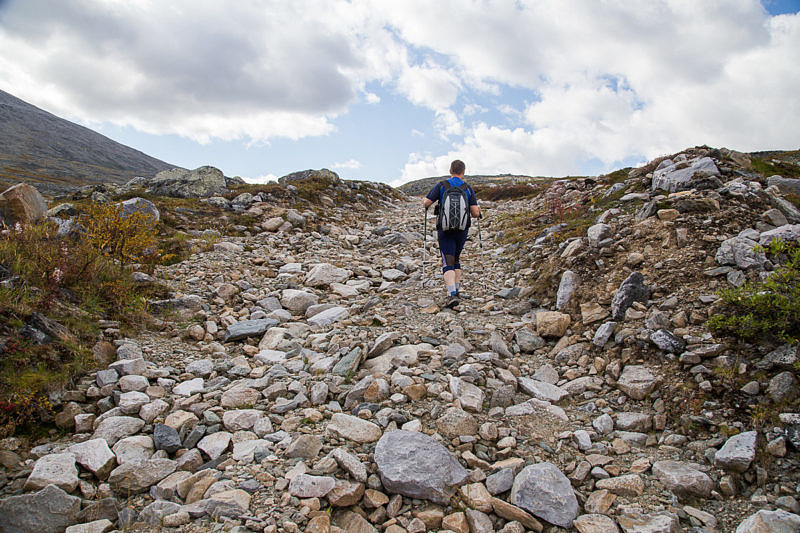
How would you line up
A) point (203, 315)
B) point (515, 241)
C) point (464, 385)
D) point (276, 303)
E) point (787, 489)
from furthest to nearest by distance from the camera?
point (515, 241), point (276, 303), point (203, 315), point (464, 385), point (787, 489)

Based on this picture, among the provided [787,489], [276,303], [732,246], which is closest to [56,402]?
[276,303]

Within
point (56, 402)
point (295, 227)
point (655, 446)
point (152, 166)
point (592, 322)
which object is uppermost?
point (152, 166)

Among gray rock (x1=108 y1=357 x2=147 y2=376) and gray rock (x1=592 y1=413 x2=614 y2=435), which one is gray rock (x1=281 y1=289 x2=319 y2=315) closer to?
gray rock (x1=108 y1=357 x2=147 y2=376)

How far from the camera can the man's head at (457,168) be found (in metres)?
8.41

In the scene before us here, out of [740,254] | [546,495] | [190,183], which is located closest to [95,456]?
[546,495]

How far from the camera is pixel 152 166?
183000 mm

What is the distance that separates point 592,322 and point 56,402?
6.80 metres

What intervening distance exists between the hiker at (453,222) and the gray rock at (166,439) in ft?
17.0

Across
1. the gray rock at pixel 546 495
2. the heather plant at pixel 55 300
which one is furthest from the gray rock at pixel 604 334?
the heather plant at pixel 55 300

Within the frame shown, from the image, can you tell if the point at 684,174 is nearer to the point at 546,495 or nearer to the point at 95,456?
the point at 546,495

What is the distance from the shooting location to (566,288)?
21.9 feet

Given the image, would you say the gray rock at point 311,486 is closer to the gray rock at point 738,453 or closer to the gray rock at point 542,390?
the gray rock at point 542,390

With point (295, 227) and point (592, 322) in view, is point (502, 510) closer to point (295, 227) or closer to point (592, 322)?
point (592, 322)

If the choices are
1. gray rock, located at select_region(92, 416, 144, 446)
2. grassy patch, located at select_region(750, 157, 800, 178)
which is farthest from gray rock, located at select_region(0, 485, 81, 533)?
grassy patch, located at select_region(750, 157, 800, 178)
